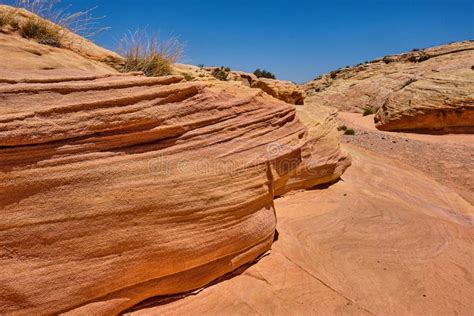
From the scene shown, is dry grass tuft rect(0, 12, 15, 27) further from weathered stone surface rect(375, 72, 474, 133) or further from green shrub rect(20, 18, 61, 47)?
weathered stone surface rect(375, 72, 474, 133)

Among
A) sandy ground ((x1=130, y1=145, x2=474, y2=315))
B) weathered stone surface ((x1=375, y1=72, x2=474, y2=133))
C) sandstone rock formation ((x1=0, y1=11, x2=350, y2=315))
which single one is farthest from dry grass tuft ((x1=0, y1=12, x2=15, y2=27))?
weathered stone surface ((x1=375, y1=72, x2=474, y2=133))

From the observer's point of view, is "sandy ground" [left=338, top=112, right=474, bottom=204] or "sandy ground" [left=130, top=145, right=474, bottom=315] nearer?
"sandy ground" [left=130, top=145, right=474, bottom=315]

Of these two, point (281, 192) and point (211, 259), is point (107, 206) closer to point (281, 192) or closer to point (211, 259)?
point (211, 259)

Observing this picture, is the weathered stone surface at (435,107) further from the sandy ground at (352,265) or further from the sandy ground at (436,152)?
the sandy ground at (352,265)

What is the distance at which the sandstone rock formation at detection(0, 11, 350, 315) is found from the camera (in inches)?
101

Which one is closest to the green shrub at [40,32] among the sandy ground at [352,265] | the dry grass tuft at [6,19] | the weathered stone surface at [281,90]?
the dry grass tuft at [6,19]

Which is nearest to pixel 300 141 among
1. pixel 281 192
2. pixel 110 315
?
pixel 281 192

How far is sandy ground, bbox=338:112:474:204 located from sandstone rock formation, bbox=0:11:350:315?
5852 mm

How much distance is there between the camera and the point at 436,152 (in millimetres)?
9984

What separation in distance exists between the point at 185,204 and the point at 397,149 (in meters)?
8.67

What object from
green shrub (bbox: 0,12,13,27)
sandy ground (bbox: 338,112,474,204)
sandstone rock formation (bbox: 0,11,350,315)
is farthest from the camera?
sandy ground (bbox: 338,112,474,204)

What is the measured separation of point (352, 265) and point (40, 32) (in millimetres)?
4320

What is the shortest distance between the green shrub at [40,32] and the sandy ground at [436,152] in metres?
7.50

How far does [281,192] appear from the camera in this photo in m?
5.48
